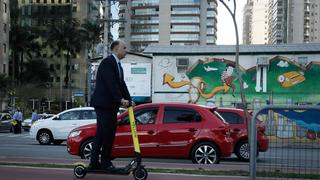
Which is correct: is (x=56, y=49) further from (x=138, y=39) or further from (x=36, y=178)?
(x=36, y=178)

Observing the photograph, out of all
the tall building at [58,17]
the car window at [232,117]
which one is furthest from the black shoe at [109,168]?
the tall building at [58,17]

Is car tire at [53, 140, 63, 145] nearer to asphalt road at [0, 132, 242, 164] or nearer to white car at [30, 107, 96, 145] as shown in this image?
white car at [30, 107, 96, 145]

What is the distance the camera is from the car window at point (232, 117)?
16.3 m

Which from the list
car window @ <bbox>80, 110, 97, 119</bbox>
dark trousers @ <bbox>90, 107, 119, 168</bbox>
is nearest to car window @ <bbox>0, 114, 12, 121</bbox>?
car window @ <bbox>80, 110, 97, 119</bbox>

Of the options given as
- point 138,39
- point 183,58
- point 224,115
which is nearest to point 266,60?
point 183,58

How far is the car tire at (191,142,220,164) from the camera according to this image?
1305 centimetres

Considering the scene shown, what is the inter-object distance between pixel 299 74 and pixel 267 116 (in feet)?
89.2

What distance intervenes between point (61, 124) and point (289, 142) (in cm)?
1740

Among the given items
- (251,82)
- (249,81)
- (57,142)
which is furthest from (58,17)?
(57,142)

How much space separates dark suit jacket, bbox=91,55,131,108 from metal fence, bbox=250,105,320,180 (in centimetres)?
195

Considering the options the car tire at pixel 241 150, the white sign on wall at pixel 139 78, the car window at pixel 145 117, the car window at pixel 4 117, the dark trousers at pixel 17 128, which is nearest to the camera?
the car window at pixel 145 117

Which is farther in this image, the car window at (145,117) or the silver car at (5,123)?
the silver car at (5,123)

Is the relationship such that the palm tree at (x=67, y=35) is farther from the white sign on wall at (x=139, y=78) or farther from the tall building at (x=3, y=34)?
the white sign on wall at (x=139, y=78)

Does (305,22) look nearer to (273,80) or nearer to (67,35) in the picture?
(67,35)
